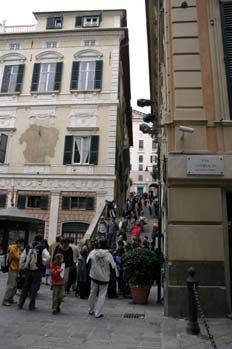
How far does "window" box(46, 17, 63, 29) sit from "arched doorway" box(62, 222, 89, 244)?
572 inches

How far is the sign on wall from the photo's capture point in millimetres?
7723

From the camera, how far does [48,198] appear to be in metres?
22.3

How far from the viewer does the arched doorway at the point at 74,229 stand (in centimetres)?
2169

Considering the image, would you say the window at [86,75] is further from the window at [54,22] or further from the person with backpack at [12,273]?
the person with backpack at [12,273]

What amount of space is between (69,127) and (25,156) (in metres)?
3.40

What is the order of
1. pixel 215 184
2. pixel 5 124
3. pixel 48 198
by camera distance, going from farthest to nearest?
pixel 5 124 → pixel 48 198 → pixel 215 184

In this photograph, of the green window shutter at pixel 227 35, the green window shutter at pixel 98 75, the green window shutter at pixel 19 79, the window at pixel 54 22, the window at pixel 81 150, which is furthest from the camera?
the window at pixel 54 22

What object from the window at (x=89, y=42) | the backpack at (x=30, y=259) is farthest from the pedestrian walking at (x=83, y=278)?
the window at (x=89, y=42)

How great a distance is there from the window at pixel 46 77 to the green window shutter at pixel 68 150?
3874 millimetres

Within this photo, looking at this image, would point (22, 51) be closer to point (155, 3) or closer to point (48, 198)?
point (48, 198)

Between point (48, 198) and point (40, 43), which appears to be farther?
point (40, 43)

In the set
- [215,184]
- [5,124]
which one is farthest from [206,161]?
[5,124]

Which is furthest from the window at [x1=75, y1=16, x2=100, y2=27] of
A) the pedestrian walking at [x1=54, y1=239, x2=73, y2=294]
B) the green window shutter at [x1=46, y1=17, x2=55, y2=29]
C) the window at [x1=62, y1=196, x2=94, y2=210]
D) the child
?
the child

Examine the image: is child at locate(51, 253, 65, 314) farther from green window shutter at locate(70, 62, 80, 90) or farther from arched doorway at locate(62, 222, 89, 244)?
green window shutter at locate(70, 62, 80, 90)
